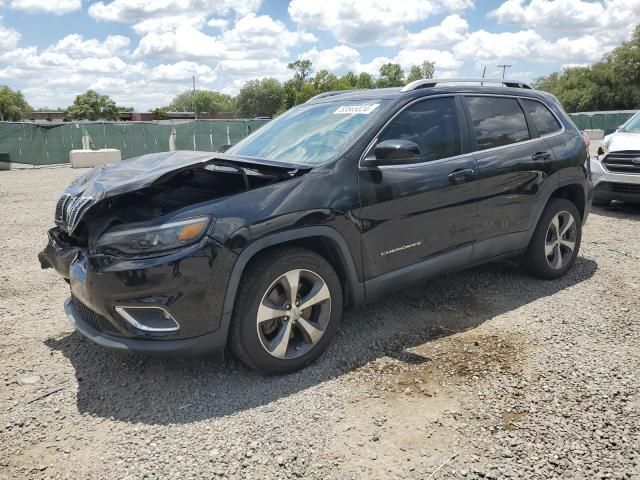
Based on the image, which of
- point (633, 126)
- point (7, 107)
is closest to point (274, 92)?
point (7, 107)

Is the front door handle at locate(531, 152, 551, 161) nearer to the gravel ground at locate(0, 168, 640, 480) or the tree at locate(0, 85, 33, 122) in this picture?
the gravel ground at locate(0, 168, 640, 480)

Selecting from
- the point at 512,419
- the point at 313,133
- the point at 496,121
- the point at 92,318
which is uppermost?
the point at 496,121

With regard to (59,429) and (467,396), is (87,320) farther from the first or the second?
(467,396)

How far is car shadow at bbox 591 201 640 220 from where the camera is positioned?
8.19m

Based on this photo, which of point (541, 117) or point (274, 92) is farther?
point (274, 92)

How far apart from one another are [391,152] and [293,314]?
1.21 meters

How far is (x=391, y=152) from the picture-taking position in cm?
341

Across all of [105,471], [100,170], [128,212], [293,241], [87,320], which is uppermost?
[100,170]

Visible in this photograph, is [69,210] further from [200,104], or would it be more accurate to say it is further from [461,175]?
[200,104]

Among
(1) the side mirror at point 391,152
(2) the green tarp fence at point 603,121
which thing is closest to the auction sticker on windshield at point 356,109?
(1) the side mirror at point 391,152

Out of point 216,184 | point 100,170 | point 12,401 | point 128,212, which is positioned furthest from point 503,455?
point 100,170

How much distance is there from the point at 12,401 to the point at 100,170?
5.07 feet

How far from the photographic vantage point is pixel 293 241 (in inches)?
129

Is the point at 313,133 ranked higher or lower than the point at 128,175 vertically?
higher
